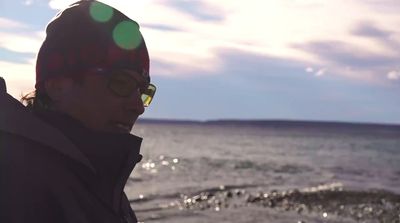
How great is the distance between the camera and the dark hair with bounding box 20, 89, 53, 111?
260 centimetres

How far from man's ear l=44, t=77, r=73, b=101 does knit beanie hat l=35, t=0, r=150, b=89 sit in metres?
0.03

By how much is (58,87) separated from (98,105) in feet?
0.63

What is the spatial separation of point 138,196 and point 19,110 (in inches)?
758

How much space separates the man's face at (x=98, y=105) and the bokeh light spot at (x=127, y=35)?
0.12 m

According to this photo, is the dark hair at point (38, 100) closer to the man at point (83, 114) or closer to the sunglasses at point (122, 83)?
the man at point (83, 114)

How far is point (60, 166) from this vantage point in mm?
2254

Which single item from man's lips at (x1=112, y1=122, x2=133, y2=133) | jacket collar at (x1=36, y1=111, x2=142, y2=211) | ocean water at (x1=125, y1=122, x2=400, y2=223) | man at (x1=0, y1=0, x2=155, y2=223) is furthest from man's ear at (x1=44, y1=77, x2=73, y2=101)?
ocean water at (x1=125, y1=122, x2=400, y2=223)

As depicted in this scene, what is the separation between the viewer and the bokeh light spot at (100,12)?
2568 millimetres

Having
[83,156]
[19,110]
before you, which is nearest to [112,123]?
[83,156]

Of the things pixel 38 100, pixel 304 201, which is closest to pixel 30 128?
pixel 38 100

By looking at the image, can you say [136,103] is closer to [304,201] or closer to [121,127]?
[121,127]

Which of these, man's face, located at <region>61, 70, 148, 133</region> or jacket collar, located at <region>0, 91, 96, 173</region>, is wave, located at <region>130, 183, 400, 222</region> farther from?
jacket collar, located at <region>0, 91, 96, 173</region>

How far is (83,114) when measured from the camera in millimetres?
2512

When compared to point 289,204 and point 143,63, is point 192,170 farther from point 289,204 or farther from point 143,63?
point 143,63
